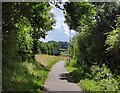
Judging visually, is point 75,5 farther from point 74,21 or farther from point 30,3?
point 30,3

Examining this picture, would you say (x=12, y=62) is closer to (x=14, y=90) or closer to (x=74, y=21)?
(x=14, y=90)

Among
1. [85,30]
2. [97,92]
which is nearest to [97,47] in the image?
[85,30]

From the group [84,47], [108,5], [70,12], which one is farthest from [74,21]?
[84,47]

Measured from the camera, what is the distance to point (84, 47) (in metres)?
38.6

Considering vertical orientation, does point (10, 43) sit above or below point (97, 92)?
above

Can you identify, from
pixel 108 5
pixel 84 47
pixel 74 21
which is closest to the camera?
pixel 74 21

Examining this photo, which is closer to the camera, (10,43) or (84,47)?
(10,43)

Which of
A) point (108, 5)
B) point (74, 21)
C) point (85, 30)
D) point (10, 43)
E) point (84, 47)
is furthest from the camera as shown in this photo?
point (84, 47)

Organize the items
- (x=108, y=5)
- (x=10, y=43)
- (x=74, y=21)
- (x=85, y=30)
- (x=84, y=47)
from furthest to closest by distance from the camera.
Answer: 1. (x=84, y=47)
2. (x=85, y=30)
3. (x=108, y=5)
4. (x=74, y=21)
5. (x=10, y=43)

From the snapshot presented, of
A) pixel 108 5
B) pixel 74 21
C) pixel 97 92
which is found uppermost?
pixel 108 5

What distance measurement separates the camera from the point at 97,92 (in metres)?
17.1

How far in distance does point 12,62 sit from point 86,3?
4.55 meters

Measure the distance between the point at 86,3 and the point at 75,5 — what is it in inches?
21.3

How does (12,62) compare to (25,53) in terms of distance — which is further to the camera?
(25,53)
